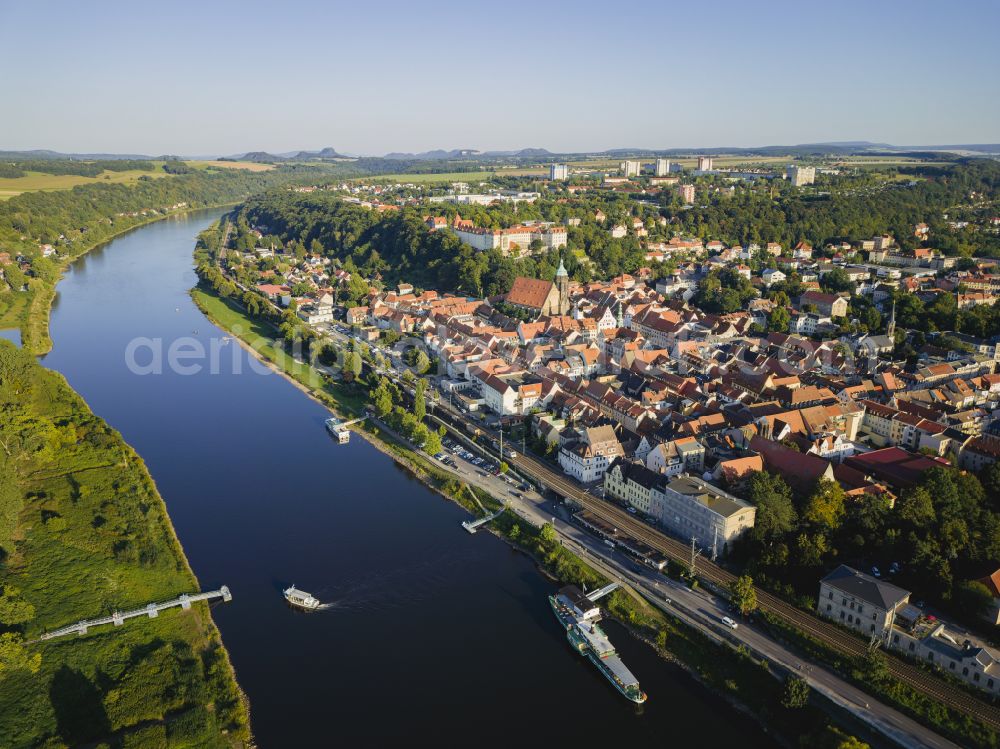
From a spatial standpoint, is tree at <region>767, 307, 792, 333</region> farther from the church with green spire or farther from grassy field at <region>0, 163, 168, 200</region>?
grassy field at <region>0, 163, 168, 200</region>

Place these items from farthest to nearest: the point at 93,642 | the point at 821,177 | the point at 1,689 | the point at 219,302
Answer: the point at 821,177 < the point at 219,302 < the point at 93,642 < the point at 1,689

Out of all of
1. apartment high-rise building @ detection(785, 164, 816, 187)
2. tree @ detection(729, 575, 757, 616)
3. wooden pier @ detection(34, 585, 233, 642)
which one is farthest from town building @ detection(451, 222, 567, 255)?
apartment high-rise building @ detection(785, 164, 816, 187)

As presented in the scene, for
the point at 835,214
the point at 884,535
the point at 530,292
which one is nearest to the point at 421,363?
the point at 530,292

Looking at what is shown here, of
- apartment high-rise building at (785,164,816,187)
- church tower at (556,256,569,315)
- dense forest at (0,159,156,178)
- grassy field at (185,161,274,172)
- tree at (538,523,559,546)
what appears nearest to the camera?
tree at (538,523,559,546)

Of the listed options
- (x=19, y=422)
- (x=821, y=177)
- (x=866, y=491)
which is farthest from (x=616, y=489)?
(x=821, y=177)

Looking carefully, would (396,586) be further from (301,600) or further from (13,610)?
(13,610)

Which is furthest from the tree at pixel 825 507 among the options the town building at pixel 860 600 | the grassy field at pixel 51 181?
the grassy field at pixel 51 181

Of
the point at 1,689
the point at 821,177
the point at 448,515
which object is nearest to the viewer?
→ the point at 1,689

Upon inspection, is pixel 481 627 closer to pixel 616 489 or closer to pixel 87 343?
pixel 616 489
